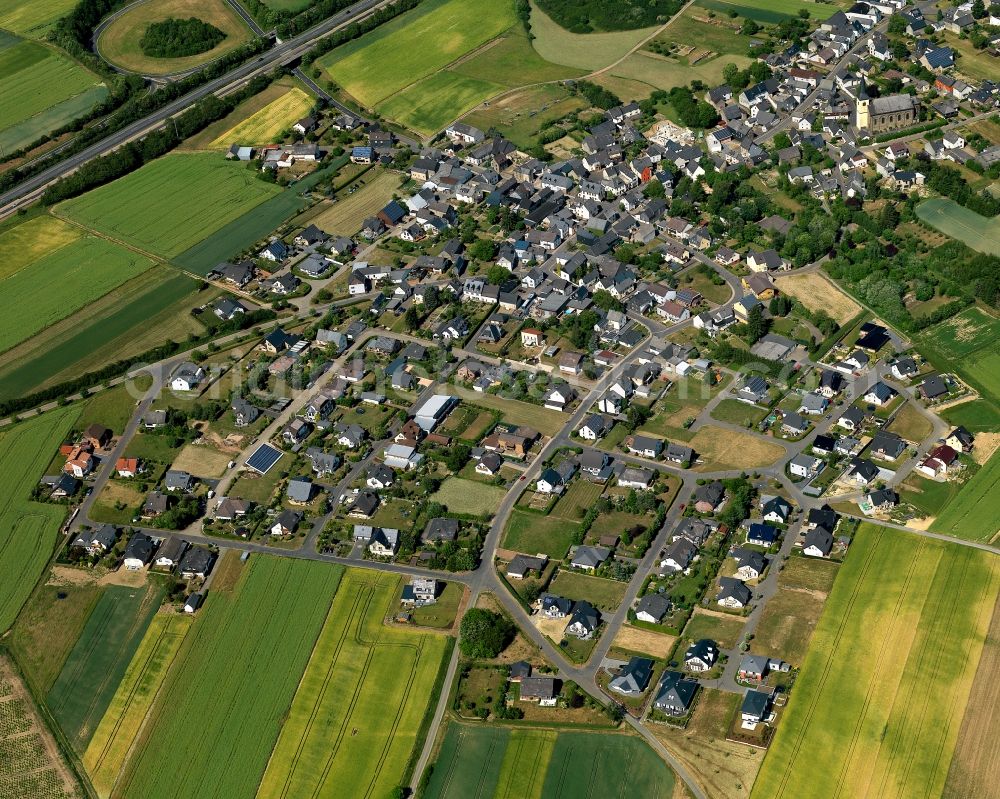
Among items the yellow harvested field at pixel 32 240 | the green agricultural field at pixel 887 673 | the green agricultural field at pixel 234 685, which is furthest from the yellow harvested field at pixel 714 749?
the yellow harvested field at pixel 32 240

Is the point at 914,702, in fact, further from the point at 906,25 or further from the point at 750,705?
the point at 906,25

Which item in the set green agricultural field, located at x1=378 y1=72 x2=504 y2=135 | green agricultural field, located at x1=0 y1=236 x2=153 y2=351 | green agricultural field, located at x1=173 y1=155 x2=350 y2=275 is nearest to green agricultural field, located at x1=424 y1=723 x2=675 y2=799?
green agricultural field, located at x1=0 y1=236 x2=153 y2=351

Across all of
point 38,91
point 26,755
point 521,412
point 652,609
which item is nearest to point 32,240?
point 38,91

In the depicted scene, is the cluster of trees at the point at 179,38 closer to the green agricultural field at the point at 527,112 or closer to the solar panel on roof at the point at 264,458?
the green agricultural field at the point at 527,112

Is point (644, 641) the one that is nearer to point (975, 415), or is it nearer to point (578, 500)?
point (578, 500)

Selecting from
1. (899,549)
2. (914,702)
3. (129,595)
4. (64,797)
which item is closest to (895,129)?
(899,549)
